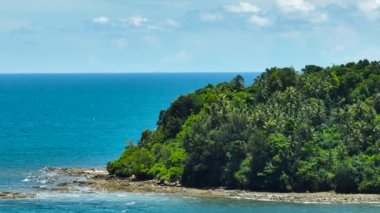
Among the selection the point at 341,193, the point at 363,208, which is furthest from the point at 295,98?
the point at 363,208

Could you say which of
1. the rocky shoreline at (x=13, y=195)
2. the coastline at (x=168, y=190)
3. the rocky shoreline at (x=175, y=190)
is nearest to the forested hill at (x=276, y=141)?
the rocky shoreline at (x=175, y=190)

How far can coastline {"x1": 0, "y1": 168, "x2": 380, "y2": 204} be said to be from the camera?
112750mm

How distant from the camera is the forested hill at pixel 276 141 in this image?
120m

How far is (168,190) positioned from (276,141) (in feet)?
54.9

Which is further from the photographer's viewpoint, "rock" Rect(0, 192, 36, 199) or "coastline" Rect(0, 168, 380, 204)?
"rock" Rect(0, 192, 36, 199)

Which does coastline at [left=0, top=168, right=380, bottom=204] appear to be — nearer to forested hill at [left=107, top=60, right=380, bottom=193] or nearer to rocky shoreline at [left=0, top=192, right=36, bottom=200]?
rocky shoreline at [left=0, top=192, right=36, bottom=200]

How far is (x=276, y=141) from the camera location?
398 feet

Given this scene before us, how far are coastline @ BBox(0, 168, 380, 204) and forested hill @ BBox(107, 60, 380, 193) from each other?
2534mm

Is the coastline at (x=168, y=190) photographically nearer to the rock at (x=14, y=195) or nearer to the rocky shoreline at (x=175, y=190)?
the rocky shoreline at (x=175, y=190)

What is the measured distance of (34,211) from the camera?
10456cm

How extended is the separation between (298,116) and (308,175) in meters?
14.3

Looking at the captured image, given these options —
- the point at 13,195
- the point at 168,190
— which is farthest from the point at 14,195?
the point at 168,190

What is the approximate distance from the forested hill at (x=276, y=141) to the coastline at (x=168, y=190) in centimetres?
253

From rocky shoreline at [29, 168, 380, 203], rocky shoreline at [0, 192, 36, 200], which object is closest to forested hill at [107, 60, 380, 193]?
rocky shoreline at [29, 168, 380, 203]
